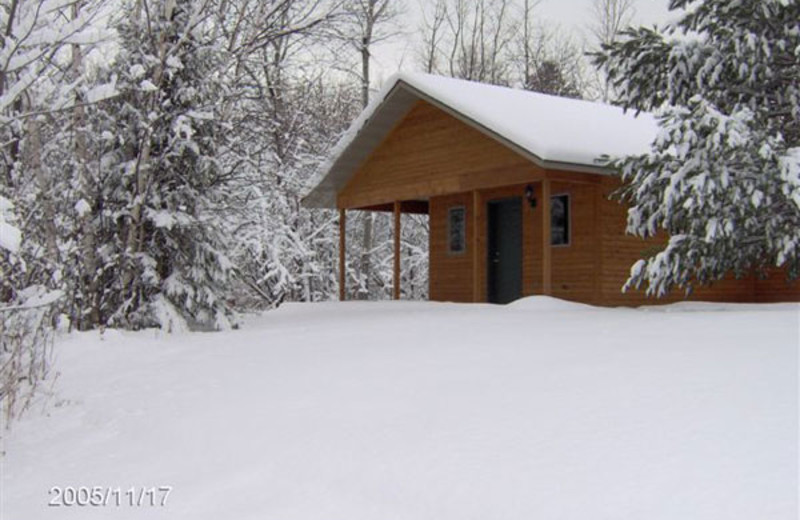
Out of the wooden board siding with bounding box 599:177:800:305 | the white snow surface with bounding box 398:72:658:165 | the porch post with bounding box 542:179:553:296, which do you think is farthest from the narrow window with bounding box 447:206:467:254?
the porch post with bounding box 542:179:553:296

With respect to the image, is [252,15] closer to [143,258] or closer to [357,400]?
[143,258]

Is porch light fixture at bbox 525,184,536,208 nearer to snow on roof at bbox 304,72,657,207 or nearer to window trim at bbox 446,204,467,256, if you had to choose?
snow on roof at bbox 304,72,657,207

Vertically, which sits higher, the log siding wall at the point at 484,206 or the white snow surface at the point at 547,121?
the white snow surface at the point at 547,121

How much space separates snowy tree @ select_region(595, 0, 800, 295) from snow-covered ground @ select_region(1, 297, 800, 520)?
233 cm

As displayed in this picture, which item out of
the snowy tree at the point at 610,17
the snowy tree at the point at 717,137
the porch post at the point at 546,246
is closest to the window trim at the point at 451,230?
the porch post at the point at 546,246

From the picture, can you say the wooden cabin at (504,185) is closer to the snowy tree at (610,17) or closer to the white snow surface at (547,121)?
the white snow surface at (547,121)

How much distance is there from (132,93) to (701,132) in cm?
801

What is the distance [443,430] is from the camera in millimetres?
5496

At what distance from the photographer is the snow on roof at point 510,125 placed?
13.6 meters

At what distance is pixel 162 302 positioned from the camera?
11695mm

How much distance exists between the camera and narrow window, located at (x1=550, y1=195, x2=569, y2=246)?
15562mm

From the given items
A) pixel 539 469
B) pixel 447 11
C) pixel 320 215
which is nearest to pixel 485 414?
pixel 539 469

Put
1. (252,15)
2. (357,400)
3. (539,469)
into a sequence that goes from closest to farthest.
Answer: (539,469) → (357,400) → (252,15)

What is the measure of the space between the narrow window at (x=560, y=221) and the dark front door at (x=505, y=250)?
92cm
